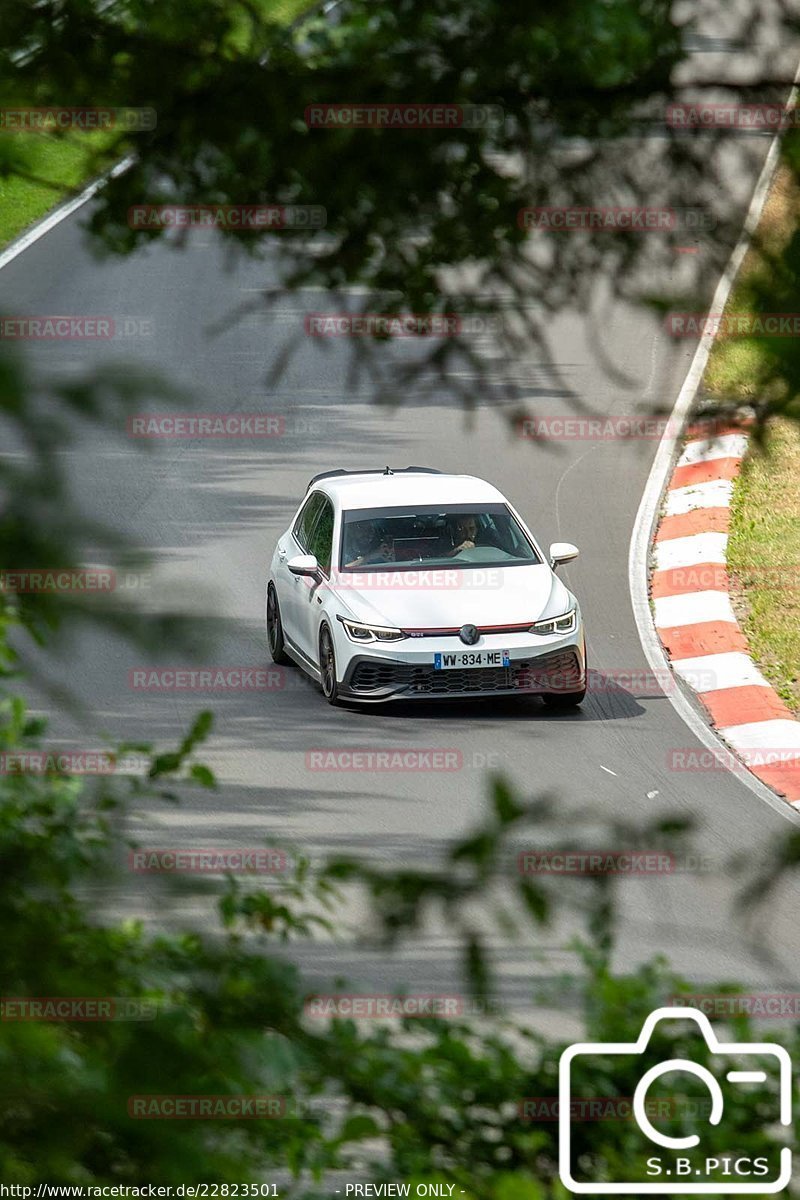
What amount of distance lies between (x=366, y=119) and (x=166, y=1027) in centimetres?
172

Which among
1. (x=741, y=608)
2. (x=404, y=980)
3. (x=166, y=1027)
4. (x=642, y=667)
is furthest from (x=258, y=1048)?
(x=741, y=608)

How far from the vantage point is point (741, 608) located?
47.9 ft

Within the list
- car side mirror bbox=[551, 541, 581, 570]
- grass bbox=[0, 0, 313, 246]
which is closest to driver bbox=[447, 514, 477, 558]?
car side mirror bbox=[551, 541, 581, 570]

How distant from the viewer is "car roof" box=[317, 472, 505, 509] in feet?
40.7

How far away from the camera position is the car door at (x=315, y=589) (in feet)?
40.0

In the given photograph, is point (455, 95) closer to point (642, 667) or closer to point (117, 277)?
point (642, 667)

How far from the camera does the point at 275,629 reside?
43.5 ft

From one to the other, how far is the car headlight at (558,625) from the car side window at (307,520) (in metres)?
2.14
